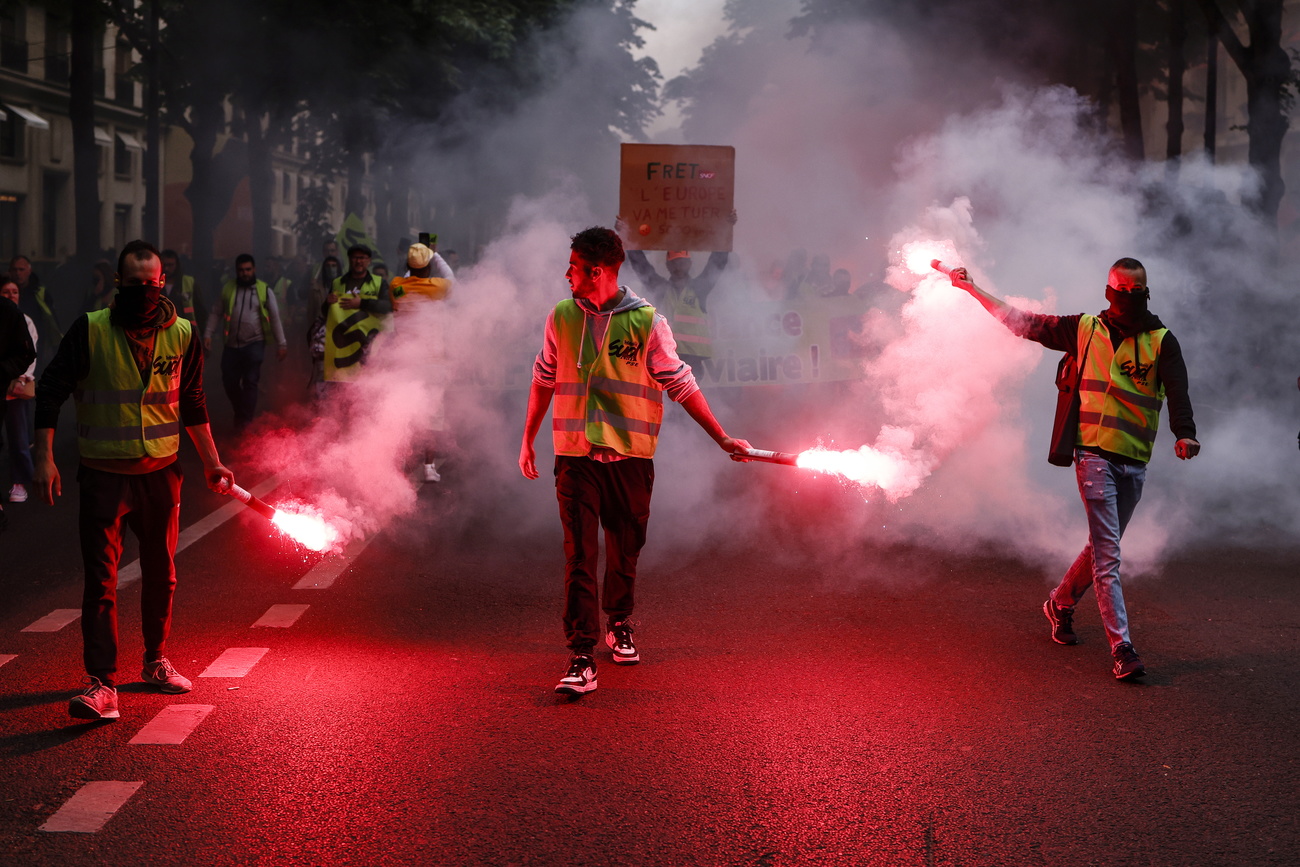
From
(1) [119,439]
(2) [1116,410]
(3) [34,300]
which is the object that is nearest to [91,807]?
(1) [119,439]

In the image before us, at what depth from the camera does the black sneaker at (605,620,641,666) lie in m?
5.46

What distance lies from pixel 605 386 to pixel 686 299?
8.45 metres

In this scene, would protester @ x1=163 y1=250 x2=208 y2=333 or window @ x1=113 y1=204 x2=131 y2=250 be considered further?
window @ x1=113 y1=204 x2=131 y2=250

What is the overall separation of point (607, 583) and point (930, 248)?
8.61 ft

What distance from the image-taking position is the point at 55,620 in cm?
605

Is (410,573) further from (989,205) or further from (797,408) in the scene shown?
(797,408)

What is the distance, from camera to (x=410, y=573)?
23.6 feet

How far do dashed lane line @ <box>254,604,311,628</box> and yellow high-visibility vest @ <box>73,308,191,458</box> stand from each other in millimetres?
1301

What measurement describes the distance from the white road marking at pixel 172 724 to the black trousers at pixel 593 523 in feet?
4.54

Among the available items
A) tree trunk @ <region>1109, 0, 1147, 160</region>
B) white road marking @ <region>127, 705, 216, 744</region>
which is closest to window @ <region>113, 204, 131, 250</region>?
tree trunk @ <region>1109, 0, 1147, 160</region>

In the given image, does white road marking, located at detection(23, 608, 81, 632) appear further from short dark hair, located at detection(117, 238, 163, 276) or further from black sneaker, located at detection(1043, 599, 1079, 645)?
black sneaker, located at detection(1043, 599, 1079, 645)

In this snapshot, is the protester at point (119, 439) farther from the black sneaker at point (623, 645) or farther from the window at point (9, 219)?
the window at point (9, 219)

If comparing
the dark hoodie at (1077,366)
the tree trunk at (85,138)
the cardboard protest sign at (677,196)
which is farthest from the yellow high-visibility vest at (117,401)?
the tree trunk at (85,138)

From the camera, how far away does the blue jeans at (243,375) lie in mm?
12617
